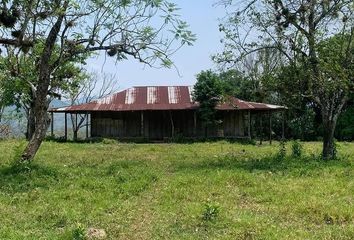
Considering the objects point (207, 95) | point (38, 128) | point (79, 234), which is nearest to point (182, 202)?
point (79, 234)

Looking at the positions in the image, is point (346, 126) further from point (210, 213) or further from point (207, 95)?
point (210, 213)

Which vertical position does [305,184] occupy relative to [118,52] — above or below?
below

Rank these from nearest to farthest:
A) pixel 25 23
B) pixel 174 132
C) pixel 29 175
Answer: pixel 25 23
pixel 29 175
pixel 174 132

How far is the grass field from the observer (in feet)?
26.4

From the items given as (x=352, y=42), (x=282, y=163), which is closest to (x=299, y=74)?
(x=352, y=42)

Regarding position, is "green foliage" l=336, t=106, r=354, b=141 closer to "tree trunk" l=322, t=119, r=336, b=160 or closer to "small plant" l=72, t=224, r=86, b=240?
"tree trunk" l=322, t=119, r=336, b=160

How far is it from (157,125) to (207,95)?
5.62 meters

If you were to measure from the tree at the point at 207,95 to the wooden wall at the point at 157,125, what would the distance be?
2371mm

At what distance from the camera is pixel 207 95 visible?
35.4m

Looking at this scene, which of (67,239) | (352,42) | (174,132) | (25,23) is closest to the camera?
(67,239)

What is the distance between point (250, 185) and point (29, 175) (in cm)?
607

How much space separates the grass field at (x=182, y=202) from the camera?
8039 mm

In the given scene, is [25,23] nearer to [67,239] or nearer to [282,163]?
[67,239]

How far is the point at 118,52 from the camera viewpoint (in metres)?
16.5
